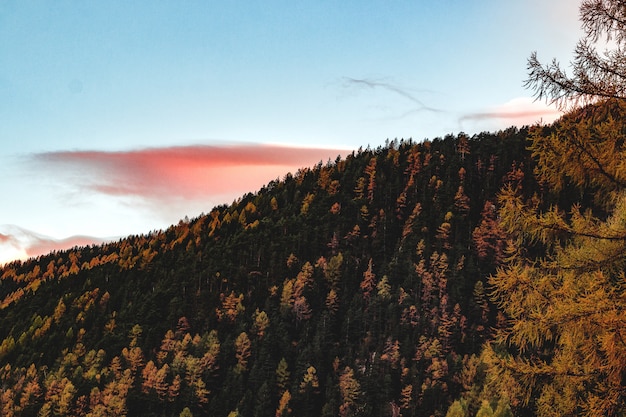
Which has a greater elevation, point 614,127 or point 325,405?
point 614,127

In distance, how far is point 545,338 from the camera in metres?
11.3

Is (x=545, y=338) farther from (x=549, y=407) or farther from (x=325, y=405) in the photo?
(x=325, y=405)

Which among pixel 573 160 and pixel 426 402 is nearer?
pixel 573 160

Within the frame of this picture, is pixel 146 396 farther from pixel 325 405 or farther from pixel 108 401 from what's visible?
pixel 325 405

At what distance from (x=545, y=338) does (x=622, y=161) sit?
3.26m

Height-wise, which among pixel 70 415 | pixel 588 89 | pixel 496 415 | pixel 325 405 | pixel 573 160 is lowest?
pixel 70 415

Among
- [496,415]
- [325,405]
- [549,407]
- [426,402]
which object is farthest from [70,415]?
[549,407]

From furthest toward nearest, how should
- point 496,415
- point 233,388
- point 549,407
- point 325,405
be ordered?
point 233,388 → point 325,405 → point 496,415 → point 549,407

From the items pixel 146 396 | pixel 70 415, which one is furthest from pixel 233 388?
pixel 70 415

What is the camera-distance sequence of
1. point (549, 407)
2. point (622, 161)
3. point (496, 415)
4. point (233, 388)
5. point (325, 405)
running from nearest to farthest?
point (622, 161) < point (549, 407) < point (496, 415) < point (325, 405) < point (233, 388)

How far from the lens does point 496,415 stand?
11281cm

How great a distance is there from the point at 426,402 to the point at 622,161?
18438 cm

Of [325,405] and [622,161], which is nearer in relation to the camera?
[622,161]

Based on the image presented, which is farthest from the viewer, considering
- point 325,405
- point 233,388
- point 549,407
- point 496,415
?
point 233,388
